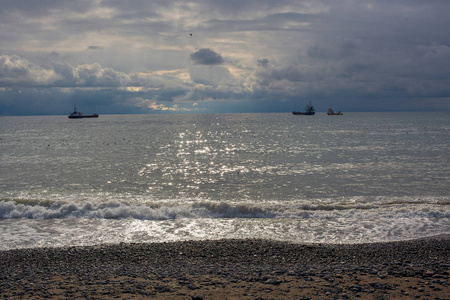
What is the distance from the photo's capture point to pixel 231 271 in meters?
11.2

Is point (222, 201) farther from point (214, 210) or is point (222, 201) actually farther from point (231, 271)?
point (231, 271)

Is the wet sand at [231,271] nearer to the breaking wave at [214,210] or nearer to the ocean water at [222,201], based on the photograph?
the ocean water at [222,201]

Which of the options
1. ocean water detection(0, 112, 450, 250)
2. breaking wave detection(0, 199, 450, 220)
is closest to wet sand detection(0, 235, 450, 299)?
ocean water detection(0, 112, 450, 250)

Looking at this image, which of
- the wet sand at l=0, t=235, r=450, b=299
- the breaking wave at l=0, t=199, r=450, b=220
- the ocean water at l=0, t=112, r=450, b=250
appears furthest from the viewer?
the breaking wave at l=0, t=199, r=450, b=220

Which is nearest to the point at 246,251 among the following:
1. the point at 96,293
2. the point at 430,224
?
the point at 96,293

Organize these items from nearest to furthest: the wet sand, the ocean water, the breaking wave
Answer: the wet sand → the ocean water → the breaking wave

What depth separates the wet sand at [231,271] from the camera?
9.30 meters

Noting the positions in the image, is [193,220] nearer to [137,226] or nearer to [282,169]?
[137,226]

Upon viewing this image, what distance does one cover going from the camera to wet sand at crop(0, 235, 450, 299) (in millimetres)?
9305

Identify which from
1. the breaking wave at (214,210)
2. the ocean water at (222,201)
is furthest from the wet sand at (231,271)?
the breaking wave at (214,210)

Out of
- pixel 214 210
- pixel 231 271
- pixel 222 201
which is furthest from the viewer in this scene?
pixel 222 201

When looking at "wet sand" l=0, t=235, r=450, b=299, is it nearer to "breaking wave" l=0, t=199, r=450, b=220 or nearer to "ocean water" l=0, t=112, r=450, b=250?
"ocean water" l=0, t=112, r=450, b=250

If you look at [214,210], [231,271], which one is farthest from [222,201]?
[231,271]

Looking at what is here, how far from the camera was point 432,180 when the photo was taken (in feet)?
94.2
